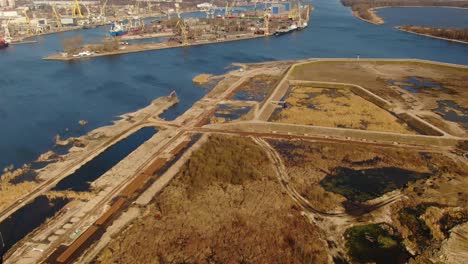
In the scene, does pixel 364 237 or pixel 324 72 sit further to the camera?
pixel 324 72

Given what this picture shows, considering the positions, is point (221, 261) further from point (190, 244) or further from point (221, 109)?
point (221, 109)

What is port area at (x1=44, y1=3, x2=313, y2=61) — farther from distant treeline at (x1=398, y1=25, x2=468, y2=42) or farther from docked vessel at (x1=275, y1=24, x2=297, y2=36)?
distant treeline at (x1=398, y1=25, x2=468, y2=42)

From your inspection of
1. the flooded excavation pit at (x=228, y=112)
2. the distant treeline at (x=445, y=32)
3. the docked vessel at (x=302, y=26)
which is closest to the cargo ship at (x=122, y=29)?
the docked vessel at (x=302, y=26)

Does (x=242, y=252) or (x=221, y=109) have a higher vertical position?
(x=221, y=109)

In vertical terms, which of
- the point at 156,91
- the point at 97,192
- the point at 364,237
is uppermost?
the point at 156,91

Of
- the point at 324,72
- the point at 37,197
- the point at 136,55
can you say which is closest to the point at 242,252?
the point at 37,197

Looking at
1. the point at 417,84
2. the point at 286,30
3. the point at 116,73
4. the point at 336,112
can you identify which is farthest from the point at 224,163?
the point at 286,30

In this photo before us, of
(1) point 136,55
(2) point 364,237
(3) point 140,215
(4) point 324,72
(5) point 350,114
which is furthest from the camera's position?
(1) point 136,55

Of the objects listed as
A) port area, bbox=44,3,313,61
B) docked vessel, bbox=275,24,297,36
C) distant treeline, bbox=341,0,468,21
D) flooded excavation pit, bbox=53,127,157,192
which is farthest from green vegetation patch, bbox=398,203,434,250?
distant treeline, bbox=341,0,468,21
